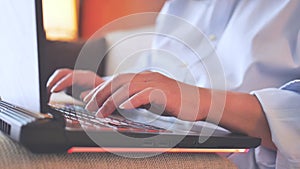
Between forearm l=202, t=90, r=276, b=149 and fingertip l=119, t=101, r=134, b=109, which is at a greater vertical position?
fingertip l=119, t=101, r=134, b=109

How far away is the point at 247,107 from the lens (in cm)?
61

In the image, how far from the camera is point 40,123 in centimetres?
38

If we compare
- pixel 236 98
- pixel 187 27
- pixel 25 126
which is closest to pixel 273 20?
pixel 236 98

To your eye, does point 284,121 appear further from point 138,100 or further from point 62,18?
point 62,18

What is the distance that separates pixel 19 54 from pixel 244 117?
0.30m

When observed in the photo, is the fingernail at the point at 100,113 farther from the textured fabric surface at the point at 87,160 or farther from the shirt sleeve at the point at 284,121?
the shirt sleeve at the point at 284,121

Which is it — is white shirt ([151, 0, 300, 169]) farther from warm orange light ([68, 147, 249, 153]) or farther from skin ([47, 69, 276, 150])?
warm orange light ([68, 147, 249, 153])

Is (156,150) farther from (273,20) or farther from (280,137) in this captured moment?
(273,20)

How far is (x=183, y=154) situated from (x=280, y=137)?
0.17 metres

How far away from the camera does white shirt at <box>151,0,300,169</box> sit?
610mm

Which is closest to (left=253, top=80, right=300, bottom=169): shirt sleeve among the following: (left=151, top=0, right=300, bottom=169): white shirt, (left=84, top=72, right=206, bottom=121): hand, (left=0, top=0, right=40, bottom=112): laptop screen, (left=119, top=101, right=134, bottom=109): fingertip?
(left=151, top=0, right=300, bottom=169): white shirt

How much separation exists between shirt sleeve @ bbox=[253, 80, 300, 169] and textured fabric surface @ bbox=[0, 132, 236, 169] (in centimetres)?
12

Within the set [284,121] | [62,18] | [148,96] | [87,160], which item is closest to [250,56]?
[284,121]

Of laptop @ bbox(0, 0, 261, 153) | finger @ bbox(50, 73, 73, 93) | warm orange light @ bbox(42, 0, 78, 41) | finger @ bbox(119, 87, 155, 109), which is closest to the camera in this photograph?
laptop @ bbox(0, 0, 261, 153)
